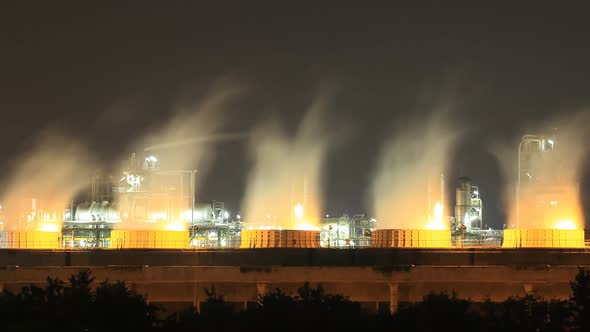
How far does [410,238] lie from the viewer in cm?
6112

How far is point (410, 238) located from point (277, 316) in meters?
20.6

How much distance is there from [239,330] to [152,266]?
16138 millimetres

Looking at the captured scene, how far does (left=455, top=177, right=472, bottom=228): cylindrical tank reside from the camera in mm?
84188

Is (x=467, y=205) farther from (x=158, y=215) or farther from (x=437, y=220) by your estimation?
(x=158, y=215)

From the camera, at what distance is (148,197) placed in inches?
2940

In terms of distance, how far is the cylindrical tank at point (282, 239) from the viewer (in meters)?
60.8

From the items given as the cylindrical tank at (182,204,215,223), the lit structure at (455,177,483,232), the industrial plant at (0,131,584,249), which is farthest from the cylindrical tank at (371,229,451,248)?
the cylindrical tank at (182,204,215,223)

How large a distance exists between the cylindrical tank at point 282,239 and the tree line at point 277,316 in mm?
17114

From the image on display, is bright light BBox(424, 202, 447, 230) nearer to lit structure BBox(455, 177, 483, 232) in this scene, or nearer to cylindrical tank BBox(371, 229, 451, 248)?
cylindrical tank BBox(371, 229, 451, 248)

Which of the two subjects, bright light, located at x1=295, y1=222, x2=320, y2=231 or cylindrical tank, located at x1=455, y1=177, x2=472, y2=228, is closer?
bright light, located at x1=295, y1=222, x2=320, y2=231

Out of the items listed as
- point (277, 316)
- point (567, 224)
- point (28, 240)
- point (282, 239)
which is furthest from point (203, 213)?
point (277, 316)

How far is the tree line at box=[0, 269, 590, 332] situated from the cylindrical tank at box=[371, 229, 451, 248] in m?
17.5

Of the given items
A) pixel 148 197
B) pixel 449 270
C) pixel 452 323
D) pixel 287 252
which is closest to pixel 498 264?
pixel 449 270

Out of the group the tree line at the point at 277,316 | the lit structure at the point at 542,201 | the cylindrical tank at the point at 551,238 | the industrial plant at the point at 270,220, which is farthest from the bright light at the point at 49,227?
the cylindrical tank at the point at 551,238
